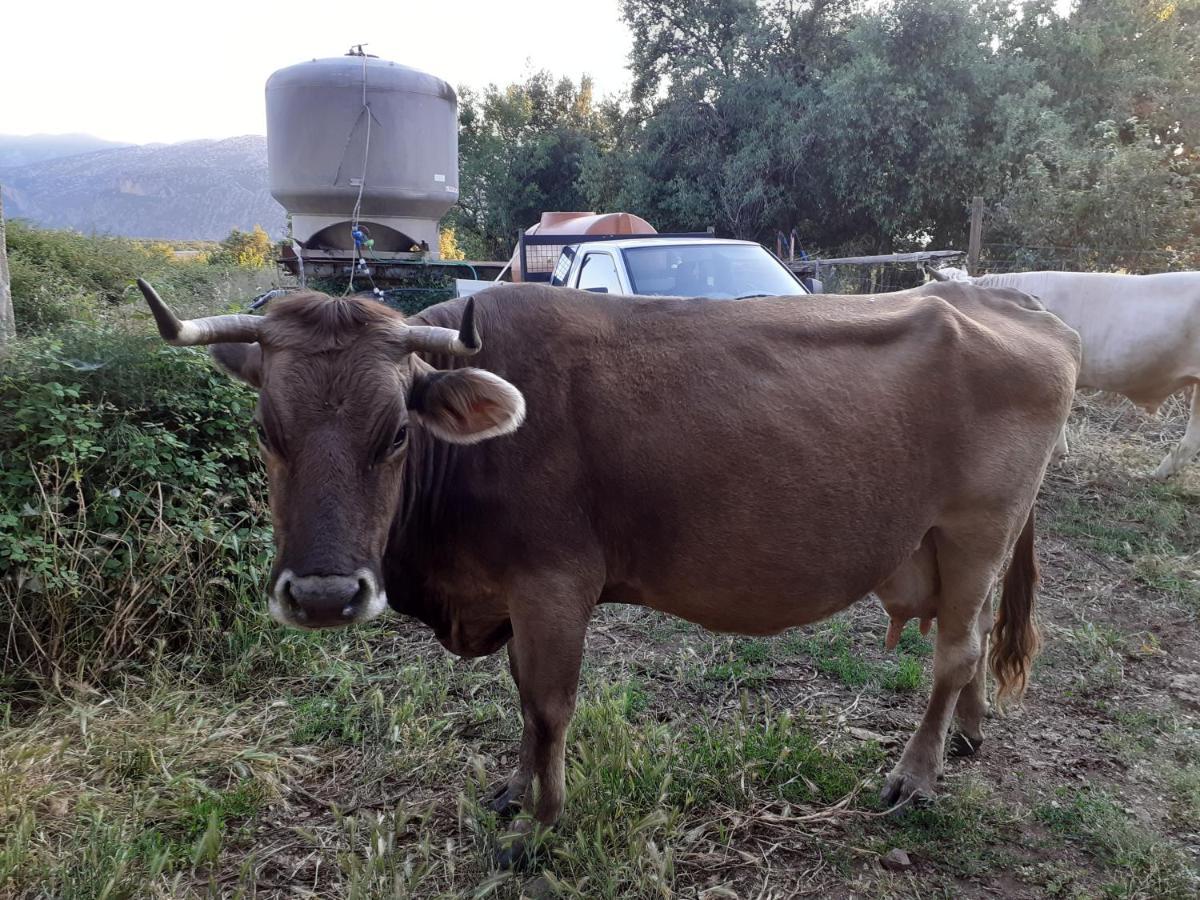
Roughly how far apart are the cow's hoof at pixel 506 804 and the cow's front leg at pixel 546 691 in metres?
0.17

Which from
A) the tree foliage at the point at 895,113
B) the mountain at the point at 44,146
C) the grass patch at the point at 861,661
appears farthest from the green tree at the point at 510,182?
the mountain at the point at 44,146

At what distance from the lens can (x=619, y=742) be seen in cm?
320

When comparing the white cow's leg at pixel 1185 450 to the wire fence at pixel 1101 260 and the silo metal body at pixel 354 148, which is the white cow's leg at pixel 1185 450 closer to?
the wire fence at pixel 1101 260

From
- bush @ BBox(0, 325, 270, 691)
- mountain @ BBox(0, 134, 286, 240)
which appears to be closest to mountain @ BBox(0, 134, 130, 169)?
mountain @ BBox(0, 134, 286, 240)

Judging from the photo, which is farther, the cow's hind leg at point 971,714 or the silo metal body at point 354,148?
the silo metal body at point 354,148

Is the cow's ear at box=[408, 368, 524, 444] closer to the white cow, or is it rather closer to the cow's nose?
the cow's nose

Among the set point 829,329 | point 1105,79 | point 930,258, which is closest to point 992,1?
point 1105,79

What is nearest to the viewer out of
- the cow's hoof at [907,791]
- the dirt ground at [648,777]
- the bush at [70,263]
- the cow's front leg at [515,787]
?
the dirt ground at [648,777]

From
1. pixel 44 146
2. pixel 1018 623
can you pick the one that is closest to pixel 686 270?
pixel 1018 623

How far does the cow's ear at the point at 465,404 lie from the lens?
2334mm

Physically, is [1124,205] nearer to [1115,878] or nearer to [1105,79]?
[1105,79]

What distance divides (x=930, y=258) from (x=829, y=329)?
344 inches

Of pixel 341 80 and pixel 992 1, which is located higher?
pixel 992 1

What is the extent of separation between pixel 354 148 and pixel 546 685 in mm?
10771
